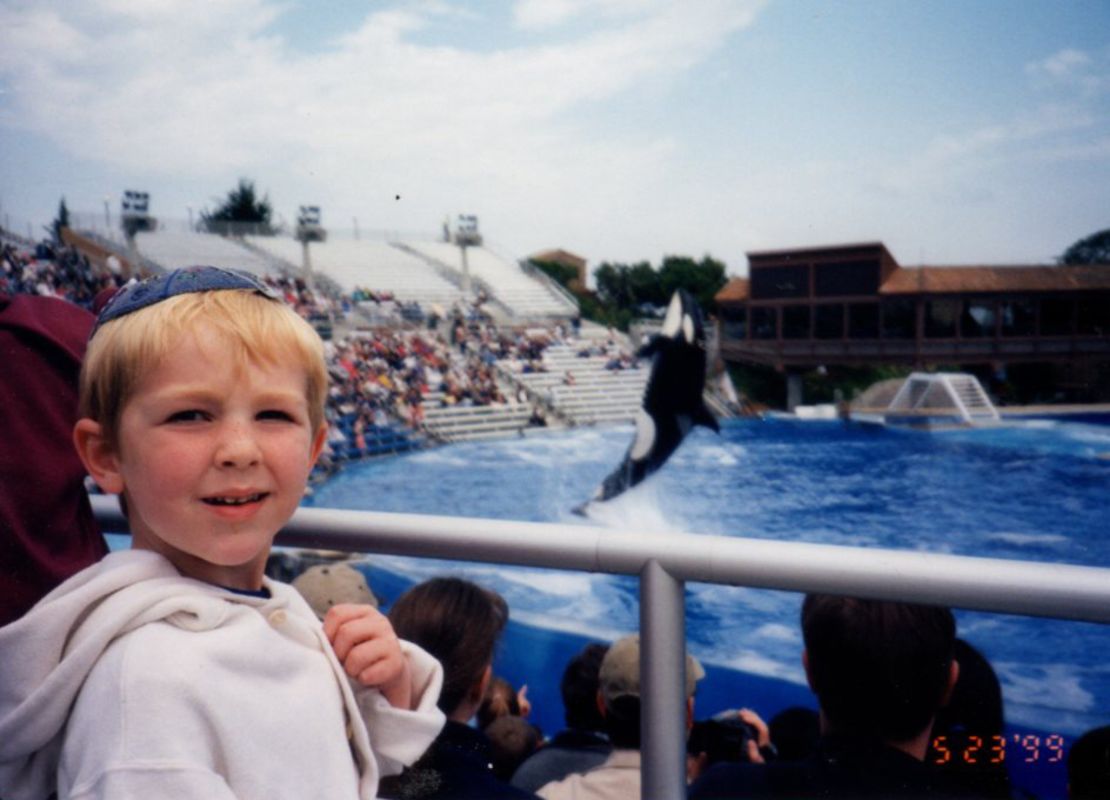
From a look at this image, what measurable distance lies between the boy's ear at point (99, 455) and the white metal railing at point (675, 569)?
284 millimetres

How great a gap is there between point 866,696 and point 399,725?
0.56 m

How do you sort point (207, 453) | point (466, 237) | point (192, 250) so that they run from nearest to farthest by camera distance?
point (207, 453), point (192, 250), point (466, 237)

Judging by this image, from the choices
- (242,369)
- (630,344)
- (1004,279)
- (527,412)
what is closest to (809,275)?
(1004,279)

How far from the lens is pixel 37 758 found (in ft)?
2.00

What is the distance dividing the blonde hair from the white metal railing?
0.27 metres

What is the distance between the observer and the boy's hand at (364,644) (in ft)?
2.30

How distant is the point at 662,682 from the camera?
79 cm

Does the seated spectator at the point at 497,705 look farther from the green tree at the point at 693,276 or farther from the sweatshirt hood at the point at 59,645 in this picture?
the green tree at the point at 693,276

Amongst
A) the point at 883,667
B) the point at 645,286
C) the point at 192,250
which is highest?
the point at 192,250

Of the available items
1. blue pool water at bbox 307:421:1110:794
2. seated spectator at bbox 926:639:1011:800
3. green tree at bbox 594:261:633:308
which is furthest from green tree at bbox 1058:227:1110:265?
seated spectator at bbox 926:639:1011:800

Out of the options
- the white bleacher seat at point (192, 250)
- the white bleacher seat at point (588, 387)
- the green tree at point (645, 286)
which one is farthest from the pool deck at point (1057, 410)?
the white bleacher seat at point (192, 250)

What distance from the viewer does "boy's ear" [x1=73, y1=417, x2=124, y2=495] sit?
2.20 feet

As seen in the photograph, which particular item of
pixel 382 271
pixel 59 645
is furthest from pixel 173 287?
pixel 382 271

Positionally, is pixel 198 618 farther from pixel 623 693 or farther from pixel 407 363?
pixel 407 363
